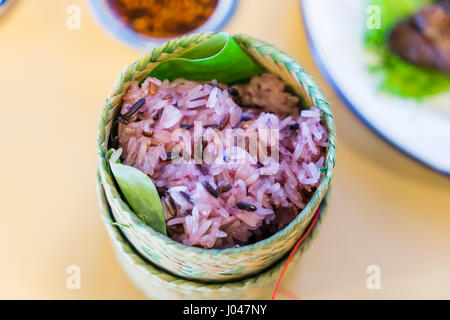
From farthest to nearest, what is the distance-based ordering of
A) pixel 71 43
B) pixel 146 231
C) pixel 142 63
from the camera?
pixel 71 43
pixel 142 63
pixel 146 231

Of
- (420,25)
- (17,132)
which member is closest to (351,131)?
(420,25)

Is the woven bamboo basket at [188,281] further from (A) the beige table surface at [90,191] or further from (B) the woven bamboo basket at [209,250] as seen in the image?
(A) the beige table surface at [90,191]

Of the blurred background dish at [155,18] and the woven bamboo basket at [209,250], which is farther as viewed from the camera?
the blurred background dish at [155,18]

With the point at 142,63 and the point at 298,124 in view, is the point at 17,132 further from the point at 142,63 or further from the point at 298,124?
the point at 298,124

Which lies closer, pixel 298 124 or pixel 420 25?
pixel 298 124

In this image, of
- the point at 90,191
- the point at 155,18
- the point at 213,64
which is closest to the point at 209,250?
the point at 213,64

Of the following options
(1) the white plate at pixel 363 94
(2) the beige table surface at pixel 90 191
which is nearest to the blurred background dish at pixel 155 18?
(2) the beige table surface at pixel 90 191

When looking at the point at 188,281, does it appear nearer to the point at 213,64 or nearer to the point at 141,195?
the point at 141,195
